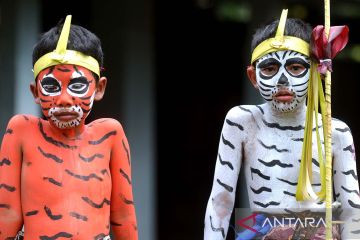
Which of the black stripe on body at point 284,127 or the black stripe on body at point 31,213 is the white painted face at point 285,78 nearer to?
the black stripe on body at point 284,127

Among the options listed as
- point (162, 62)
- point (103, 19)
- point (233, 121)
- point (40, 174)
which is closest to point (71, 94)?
point (40, 174)

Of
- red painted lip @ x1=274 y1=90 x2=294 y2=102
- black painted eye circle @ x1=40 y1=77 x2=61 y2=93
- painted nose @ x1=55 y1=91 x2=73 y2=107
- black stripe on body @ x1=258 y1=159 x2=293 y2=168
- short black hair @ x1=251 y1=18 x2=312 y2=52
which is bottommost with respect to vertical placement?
black stripe on body @ x1=258 y1=159 x2=293 y2=168

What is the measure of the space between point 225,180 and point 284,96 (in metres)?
0.37

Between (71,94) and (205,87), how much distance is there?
484 centimetres

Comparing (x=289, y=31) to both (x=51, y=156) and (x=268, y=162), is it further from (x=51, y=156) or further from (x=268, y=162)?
(x=51, y=156)

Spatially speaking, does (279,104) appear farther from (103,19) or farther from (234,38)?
(234,38)

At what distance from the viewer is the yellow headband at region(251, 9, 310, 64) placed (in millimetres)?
3941

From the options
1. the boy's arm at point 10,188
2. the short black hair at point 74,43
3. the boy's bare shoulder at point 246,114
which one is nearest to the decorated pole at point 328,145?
the boy's bare shoulder at point 246,114

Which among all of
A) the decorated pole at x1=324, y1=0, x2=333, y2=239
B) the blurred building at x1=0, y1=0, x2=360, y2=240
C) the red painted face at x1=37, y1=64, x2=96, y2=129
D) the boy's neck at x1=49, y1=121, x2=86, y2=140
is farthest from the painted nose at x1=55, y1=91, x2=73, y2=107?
the blurred building at x1=0, y1=0, x2=360, y2=240

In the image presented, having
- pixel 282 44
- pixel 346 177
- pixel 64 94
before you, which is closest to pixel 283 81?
pixel 282 44

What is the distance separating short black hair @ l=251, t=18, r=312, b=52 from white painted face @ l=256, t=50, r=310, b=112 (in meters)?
0.08

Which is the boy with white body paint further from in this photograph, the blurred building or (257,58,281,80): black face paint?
the blurred building

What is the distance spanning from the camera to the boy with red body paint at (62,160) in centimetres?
381

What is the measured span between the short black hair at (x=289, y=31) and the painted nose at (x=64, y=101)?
700 mm
